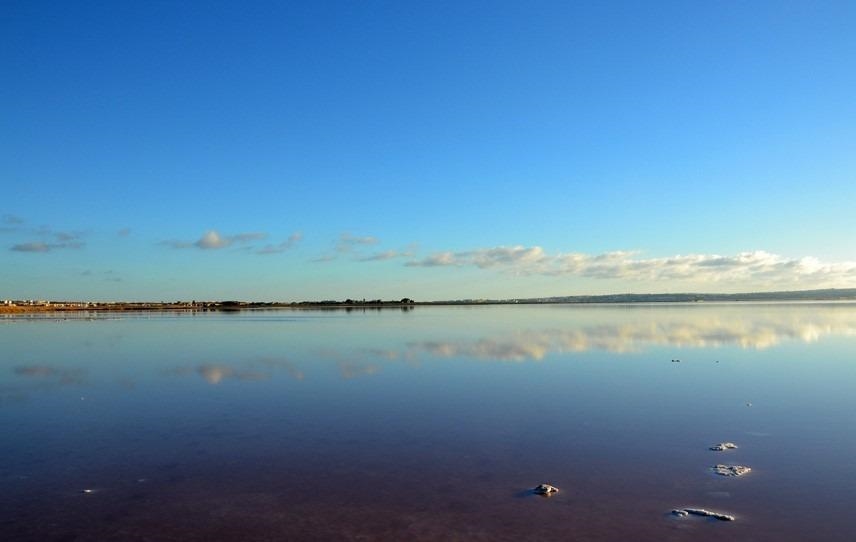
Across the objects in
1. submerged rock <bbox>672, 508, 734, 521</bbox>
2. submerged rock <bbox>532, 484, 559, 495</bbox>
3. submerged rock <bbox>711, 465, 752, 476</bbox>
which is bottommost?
submerged rock <bbox>672, 508, 734, 521</bbox>

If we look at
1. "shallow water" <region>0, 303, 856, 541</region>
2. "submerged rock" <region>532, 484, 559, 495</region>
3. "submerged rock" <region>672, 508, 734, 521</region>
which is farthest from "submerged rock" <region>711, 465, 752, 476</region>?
"submerged rock" <region>532, 484, 559, 495</region>

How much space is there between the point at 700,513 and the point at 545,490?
62.9 inches

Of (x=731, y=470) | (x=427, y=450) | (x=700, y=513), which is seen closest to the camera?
(x=700, y=513)

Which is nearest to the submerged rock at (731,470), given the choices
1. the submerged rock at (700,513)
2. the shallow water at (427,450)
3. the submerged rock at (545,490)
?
the shallow water at (427,450)

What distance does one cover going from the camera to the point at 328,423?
1053cm

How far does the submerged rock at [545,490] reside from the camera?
6.87 metres

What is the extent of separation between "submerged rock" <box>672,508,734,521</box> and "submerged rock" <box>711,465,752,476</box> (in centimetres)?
143

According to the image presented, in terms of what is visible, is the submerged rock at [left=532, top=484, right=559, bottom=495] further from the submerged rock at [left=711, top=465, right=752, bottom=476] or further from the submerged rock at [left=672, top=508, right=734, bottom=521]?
the submerged rock at [left=711, top=465, right=752, bottom=476]

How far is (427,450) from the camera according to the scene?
345 inches

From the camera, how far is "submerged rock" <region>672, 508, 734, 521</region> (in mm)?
6103

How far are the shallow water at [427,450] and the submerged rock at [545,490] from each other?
0.54 ft

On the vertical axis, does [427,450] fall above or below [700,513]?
above

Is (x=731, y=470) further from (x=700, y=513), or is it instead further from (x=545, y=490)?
(x=545, y=490)

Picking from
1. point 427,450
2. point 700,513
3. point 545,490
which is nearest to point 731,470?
point 700,513
